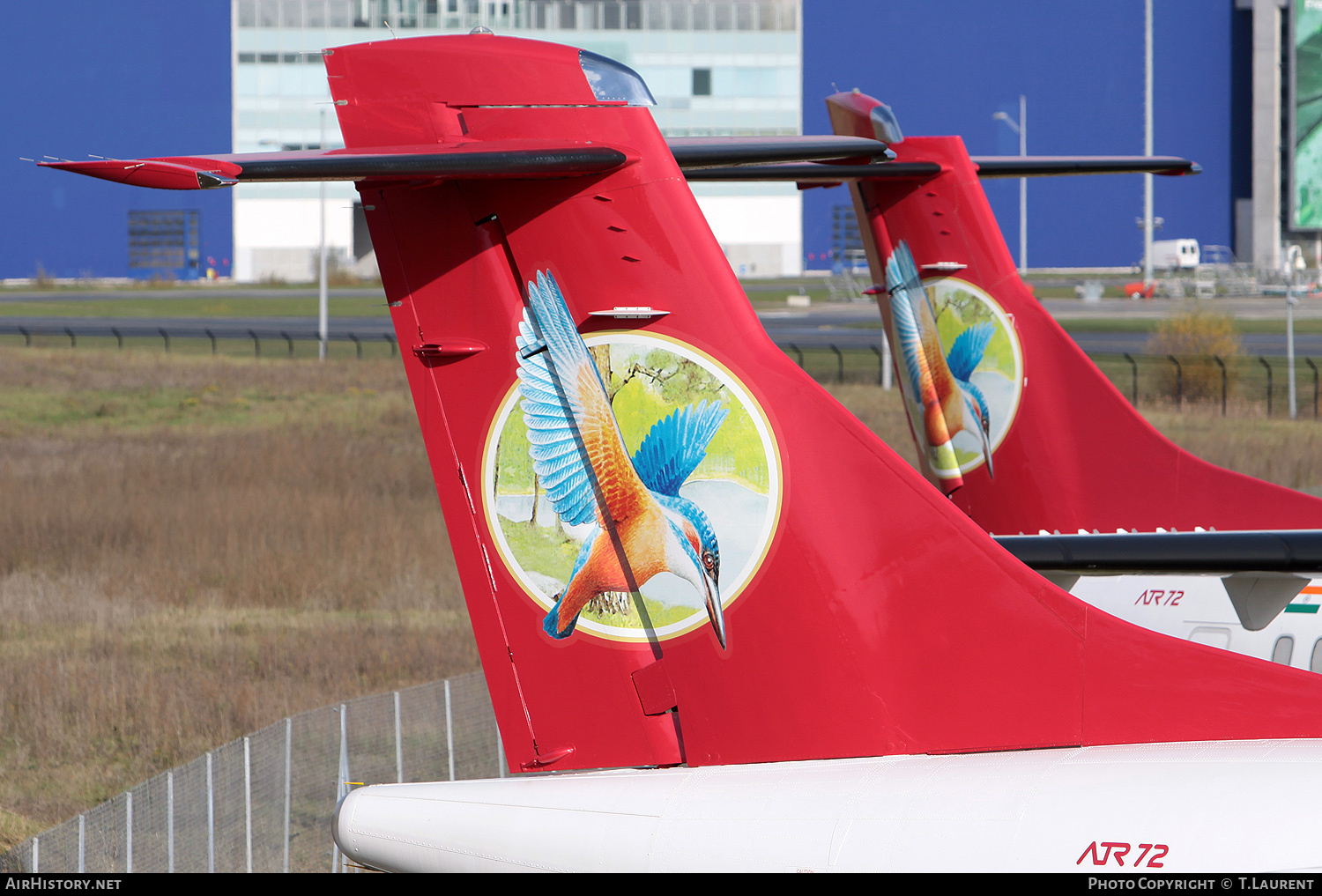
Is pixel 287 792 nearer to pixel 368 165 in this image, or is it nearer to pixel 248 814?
pixel 248 814

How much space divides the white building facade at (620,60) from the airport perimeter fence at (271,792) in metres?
77.6

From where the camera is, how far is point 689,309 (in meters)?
6.47

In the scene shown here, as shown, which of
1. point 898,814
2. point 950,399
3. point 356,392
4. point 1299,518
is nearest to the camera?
point 898,814

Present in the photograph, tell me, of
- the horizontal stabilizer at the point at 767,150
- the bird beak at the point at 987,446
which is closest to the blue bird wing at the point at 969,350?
the bird beak at the point at 987,446

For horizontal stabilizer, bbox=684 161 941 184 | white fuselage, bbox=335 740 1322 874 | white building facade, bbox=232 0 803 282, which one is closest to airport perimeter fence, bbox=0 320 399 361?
white building facade, bbox=232 0 803 282

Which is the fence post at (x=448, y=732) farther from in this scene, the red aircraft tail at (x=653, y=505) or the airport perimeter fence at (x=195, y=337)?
the airport perimeter fence at (x=195, y=337)

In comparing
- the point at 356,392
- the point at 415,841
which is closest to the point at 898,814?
the point at 415,841

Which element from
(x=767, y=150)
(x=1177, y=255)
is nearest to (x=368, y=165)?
(x=767, y=150)

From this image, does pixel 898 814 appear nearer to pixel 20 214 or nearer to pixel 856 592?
pixel 856 592

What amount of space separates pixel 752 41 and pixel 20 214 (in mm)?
52952

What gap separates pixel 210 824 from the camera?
9.72 metres

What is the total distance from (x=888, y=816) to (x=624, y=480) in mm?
2088

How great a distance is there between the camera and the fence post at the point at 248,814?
32.9ft

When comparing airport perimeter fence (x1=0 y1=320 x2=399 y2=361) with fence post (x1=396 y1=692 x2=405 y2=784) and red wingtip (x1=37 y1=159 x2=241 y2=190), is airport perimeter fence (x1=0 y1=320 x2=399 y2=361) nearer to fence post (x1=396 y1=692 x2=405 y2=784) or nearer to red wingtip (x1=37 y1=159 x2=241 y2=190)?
fence post (x1=396 y1=692 x2=405 y2=784)
